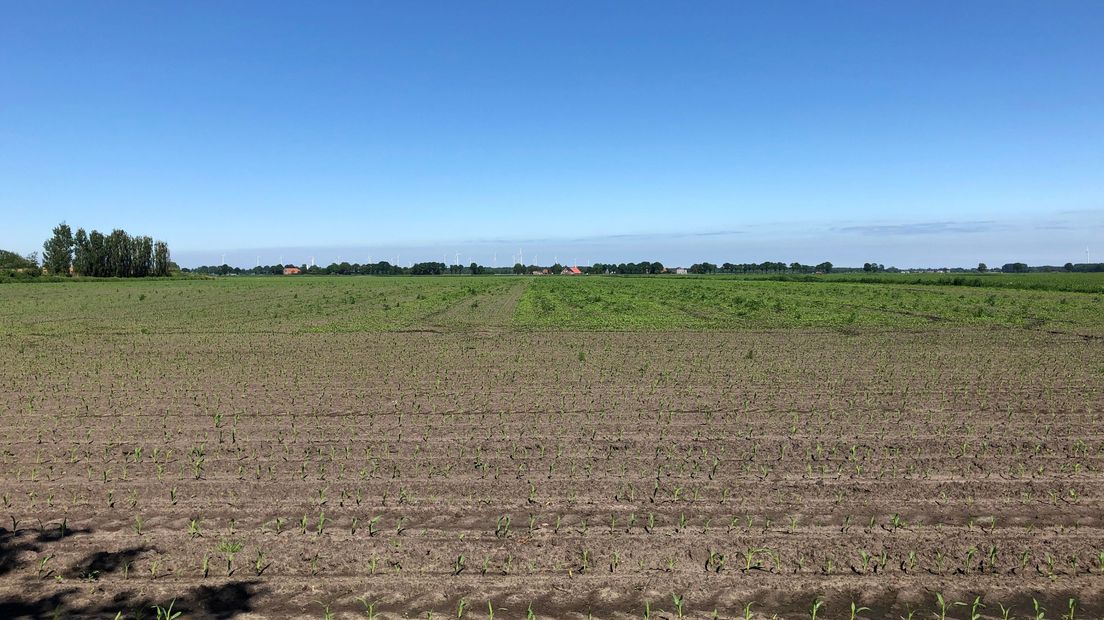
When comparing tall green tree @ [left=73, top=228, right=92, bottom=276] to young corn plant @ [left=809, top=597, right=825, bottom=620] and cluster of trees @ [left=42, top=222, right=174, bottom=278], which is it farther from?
young corn plant @ [left=809, top=597, right=825, bottom=620]

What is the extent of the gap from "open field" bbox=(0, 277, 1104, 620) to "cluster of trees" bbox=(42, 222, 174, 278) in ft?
384

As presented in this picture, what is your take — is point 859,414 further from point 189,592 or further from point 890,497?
point 189,592

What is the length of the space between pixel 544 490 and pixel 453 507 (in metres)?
0.98

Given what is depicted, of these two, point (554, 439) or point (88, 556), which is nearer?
point (88, 556)

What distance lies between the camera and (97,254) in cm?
10988

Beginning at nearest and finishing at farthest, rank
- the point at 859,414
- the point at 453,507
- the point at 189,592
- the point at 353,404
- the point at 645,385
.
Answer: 1. the point at 189,592
2. the point at 453,507
3. the point at 859,414
4. the point at 353,404
5. the point at 645,385

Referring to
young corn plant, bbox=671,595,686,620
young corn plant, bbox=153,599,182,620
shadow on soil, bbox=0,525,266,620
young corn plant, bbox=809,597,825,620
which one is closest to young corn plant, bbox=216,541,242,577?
shadow on soil, bbox=0,525,266,620

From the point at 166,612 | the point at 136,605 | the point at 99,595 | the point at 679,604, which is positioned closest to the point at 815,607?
the point at 679,604

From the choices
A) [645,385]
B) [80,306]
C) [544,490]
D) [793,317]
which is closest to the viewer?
[544,490]

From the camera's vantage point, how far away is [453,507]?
6.00m

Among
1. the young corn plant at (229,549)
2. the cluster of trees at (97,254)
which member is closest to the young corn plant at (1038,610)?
the young corn plant at (229,549)

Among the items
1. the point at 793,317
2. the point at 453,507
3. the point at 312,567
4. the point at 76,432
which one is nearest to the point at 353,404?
the point at 76,432

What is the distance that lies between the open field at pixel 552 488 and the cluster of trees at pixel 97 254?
117m

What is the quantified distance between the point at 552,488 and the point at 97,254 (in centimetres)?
13185
